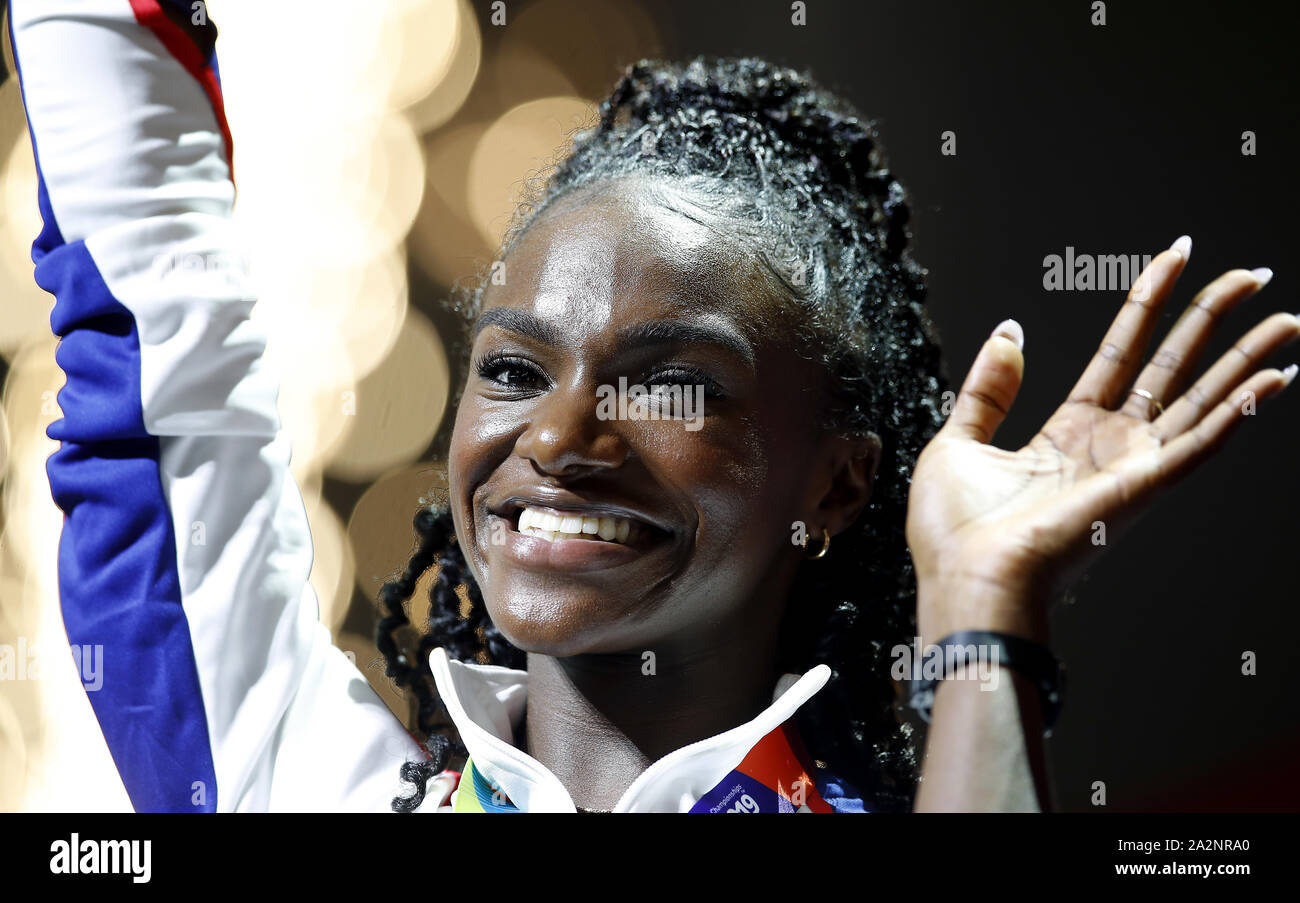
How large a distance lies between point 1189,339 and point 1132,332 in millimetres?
57

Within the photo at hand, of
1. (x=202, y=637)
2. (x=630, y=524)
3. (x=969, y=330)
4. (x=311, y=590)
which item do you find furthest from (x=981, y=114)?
(x=202, y=637)

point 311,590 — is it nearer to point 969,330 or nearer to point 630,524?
point 630,524

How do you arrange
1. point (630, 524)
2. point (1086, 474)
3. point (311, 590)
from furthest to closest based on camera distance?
point (311, 590) < point (630, 524) < point (1086, 474)

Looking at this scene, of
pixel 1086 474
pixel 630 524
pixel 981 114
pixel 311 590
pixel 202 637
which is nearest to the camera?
pixel 1086 474

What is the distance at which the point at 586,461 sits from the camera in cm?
133

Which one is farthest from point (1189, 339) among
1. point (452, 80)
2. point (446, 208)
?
Answer: point (452, 80)

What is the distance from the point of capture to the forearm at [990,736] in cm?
120

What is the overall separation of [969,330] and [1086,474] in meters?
0.55

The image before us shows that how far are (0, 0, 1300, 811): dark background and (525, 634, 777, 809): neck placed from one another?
1.89ft

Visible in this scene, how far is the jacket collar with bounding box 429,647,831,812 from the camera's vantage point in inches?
53.8

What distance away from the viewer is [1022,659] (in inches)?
47.7

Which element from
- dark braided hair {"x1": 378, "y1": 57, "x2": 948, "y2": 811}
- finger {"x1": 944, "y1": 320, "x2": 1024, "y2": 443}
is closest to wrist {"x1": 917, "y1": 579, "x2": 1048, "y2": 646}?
finger {"x1": 944, "y1": 320, "x2": 1024, "y2": 443}

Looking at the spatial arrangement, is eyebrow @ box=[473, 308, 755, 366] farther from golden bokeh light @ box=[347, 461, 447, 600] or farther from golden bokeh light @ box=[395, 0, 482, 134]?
golden bokeh light @ box=[395, 0, 482, 134]

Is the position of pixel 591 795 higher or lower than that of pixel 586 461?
lower
